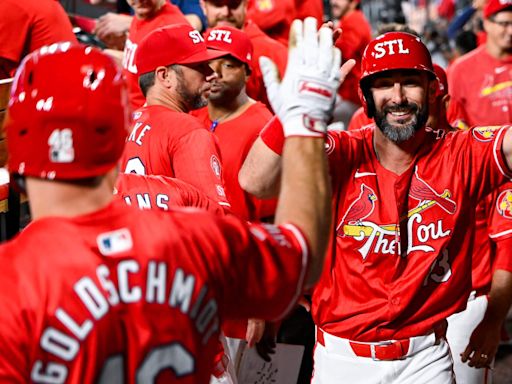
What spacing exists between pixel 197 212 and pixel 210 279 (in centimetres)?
17

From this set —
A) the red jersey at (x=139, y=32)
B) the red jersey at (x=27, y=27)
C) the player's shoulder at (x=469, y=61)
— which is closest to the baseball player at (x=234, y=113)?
the red jersey at (x=139, y=32)

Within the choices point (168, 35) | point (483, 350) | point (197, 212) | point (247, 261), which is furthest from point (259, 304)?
point (168, 35)

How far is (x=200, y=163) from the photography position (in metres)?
4.29

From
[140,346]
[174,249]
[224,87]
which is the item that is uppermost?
[174,249]

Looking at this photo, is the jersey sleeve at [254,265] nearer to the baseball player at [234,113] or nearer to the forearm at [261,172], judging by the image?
the forearm at [261,172]

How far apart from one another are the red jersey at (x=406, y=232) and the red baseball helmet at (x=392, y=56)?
1.08 ft

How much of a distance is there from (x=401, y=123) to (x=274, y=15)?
3.95 metres

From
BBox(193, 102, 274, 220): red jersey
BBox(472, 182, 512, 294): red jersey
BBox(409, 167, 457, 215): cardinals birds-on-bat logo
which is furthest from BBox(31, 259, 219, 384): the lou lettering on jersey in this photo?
BBox(193, 102, 274, 220): red jersey

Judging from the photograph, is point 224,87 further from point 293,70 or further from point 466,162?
point 293,70

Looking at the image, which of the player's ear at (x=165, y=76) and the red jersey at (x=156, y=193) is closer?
the red jersey at (x=156, y=193)

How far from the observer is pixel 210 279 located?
2113mm

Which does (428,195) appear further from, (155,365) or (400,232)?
(155,365)

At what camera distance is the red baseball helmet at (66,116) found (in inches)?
79.0

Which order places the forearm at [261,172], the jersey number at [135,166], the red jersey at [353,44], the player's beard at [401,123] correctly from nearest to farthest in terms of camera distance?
1. the forearm at [261,172]
2. the player's beard at [401,123]
3. the jersey number at [135,166]
4. the red jersey at [353,44]
